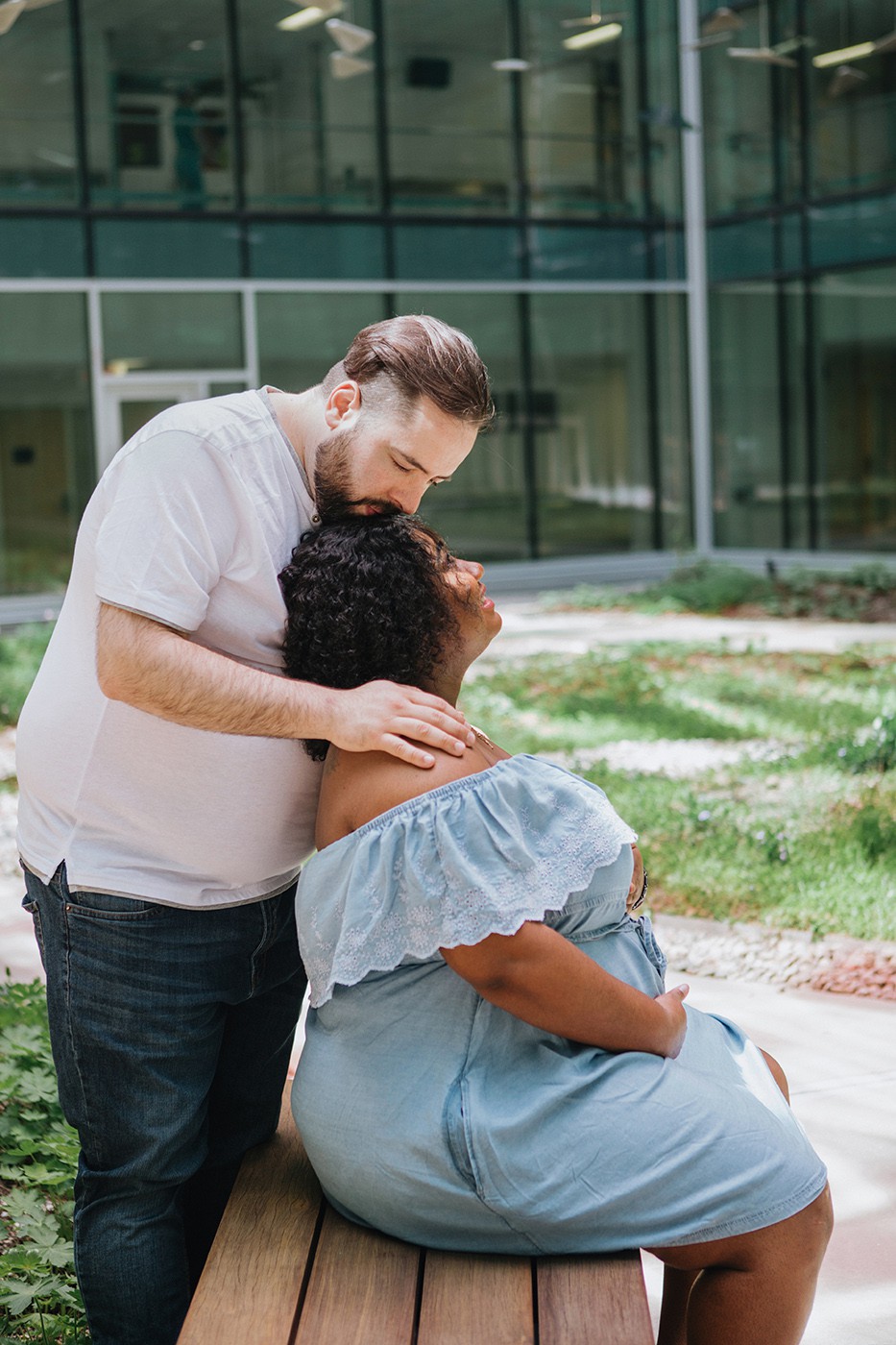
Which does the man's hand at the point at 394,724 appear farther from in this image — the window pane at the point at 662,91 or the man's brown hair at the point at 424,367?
the window pane at the point at 662,91

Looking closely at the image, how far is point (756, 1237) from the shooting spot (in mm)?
1913

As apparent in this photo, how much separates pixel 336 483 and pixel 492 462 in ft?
47.4

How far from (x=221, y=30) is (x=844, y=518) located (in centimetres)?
893

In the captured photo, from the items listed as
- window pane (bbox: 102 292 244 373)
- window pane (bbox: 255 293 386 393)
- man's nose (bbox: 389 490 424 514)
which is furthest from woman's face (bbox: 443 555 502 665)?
window pane (bbox: 255 293 386 393)

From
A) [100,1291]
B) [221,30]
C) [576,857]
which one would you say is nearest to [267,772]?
[576,857]

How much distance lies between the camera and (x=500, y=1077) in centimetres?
202

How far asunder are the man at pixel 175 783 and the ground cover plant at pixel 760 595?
11720 mm

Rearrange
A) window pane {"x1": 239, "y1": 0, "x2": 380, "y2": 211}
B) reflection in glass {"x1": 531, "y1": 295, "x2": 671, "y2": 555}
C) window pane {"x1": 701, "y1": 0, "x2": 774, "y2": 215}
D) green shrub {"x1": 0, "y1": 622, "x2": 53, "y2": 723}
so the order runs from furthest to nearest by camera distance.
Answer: reflection in glass {"x1": 531, "y1": 295, "x2": 671, "y2": 555} < window pane {"x1": 701, "y1": 0, "x2": 774, "y2": 215} < window pane {"x1": 239, "y1": 0, "x2": 380, "y2": 211} < green shrub {"x1": 0, "y1": 622, "x2": 53, "y2": 723}

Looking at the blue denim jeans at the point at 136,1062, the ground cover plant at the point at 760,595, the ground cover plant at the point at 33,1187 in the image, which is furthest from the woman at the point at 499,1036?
the ground cover plant at the point at 760,595

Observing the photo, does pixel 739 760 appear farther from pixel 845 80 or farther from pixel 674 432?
pixel 674 432

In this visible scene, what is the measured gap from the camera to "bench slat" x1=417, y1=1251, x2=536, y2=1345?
6.05 feet

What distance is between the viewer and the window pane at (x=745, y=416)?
1758 centimetres

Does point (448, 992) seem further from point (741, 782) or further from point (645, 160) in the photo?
point (645, 160)

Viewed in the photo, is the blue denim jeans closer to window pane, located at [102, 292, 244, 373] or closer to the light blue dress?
the light blue dress
